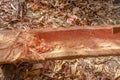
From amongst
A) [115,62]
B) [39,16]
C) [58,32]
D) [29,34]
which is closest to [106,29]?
[58,32]

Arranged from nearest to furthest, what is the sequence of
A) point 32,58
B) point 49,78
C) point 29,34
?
point 32,58, point 29,34, point 49,78

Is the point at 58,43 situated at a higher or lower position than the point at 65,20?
higher

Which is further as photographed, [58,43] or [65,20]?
[65,20]

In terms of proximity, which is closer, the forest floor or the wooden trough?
the wooden trough

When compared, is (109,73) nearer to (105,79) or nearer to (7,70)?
(105,79)
